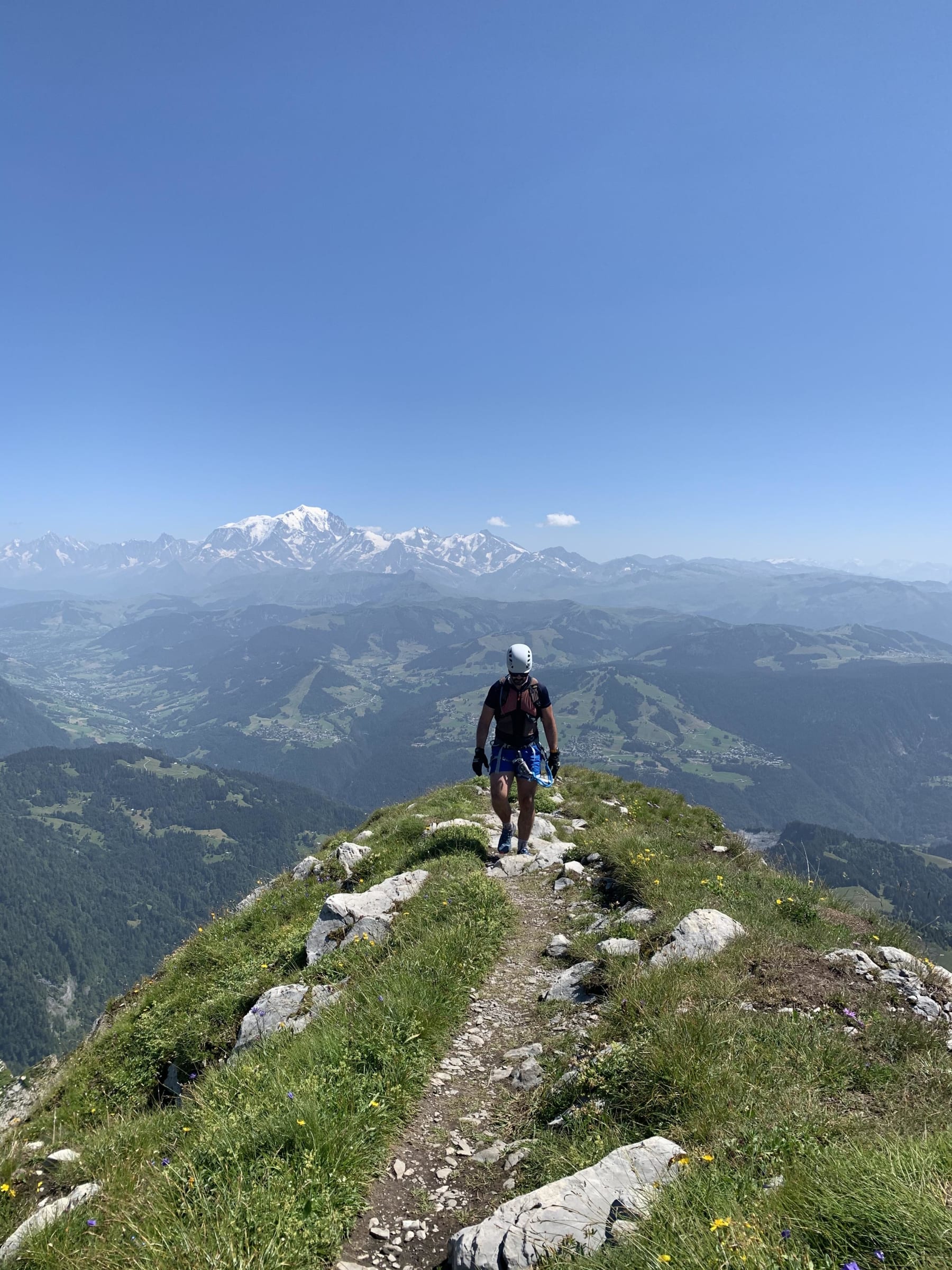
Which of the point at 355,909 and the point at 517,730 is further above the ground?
the point at 517,730

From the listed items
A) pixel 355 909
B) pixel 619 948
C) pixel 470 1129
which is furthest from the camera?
pixel 355 909

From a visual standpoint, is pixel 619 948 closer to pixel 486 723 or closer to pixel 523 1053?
pixel 523 1053

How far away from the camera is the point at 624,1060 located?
17.0 feet

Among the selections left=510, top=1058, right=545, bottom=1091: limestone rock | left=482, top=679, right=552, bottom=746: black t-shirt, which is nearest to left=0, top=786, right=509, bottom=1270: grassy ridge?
left=510, top=1058, right=545, bottom=1091: limestone rock

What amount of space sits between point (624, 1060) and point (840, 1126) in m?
1.75

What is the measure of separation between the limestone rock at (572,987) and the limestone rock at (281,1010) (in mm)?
2958

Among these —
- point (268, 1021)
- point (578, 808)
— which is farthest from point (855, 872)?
point (268, 1021)

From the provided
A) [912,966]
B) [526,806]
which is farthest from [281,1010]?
[912,966]

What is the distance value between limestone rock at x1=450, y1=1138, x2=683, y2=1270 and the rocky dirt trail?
1.48ft

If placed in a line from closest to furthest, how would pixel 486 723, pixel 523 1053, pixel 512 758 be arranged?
pixel 523 1053, pixel 486 723, pixel 512 758

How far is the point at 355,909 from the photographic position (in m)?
10.3

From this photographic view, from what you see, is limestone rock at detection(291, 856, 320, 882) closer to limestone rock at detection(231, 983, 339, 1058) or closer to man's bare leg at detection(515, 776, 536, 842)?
man's bare leg at detection(515, 776, 536, 842)

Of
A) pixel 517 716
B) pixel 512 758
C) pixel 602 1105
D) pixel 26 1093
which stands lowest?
pixel 26 1093

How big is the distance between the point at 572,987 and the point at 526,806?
506 centimetres
